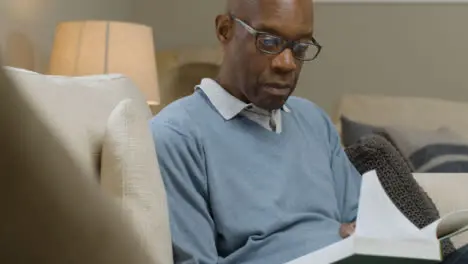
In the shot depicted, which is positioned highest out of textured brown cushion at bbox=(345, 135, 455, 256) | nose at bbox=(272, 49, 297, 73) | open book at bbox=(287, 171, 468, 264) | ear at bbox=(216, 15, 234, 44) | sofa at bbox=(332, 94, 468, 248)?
ear at bbox=(216, 15, 234, 44)

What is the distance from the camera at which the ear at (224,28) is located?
146cm

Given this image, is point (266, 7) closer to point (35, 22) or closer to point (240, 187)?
point (240, 187)

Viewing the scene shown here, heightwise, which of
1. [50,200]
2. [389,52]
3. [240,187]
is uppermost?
[50,200]

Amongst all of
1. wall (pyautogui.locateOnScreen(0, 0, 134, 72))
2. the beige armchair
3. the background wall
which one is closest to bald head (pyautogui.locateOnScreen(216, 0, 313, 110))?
wall (pyautogui.locateOnScreen(0, 0, 134, 72))

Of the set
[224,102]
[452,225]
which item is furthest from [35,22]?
[452,225]

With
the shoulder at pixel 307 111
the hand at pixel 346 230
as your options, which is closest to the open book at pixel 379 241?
the hand at pixel 346 230

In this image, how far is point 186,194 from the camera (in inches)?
47.1

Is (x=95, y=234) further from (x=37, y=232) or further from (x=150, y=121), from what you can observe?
(x=150, y=121)

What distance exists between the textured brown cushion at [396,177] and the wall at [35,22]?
966 mm

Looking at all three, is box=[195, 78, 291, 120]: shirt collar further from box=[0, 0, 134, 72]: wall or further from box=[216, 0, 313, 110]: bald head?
box=[0, 0, 134, 72]: wall

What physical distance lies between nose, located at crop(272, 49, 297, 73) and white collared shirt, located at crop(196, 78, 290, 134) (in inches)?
3.6

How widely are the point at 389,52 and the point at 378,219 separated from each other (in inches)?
92.9

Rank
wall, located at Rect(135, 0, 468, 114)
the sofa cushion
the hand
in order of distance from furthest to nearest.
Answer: wall, located at Rect(135, 0, 468, 114) → the hand → the sofa cushion

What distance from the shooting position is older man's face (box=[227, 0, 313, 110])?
1.39 m
